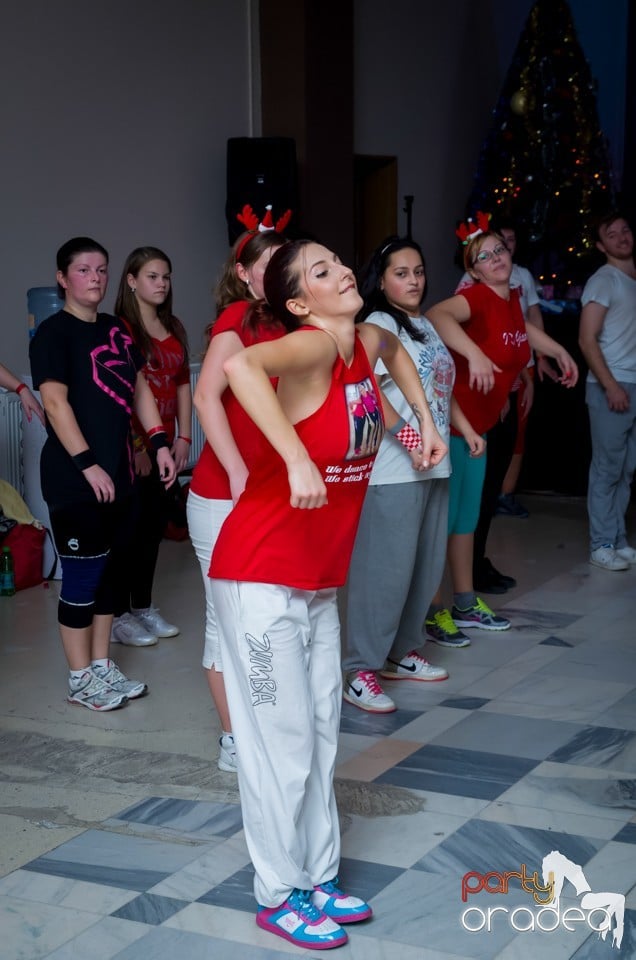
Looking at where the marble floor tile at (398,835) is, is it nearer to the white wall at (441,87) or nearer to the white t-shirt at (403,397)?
the white t-shirt at (403,397)

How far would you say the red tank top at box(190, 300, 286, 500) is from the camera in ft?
9.50

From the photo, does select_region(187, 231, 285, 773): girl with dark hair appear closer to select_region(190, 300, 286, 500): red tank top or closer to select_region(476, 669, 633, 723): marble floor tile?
select_region(190, 300, 286, 500): red tank top

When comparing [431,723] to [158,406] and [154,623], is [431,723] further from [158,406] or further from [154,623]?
[158,406]

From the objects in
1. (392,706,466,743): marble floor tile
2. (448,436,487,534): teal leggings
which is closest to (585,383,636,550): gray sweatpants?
(448,436,487,534): teal leggings

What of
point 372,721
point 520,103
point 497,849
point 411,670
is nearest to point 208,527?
point 372,721

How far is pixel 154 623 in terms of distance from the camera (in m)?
4.54

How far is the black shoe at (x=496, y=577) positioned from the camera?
520cm

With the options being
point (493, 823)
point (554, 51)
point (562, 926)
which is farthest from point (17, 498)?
point (554, 51)

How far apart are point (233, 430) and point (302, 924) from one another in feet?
3.72

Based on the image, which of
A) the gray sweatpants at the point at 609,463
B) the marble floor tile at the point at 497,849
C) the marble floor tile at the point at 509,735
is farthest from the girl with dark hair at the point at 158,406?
the gray sweatpants at the point at 609,463

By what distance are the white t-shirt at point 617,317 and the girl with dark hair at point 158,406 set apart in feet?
6.49

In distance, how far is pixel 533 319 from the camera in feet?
20.1

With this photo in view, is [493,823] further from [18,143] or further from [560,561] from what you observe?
[18,143]

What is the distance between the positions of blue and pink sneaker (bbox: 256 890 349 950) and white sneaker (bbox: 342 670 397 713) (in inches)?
50.2
